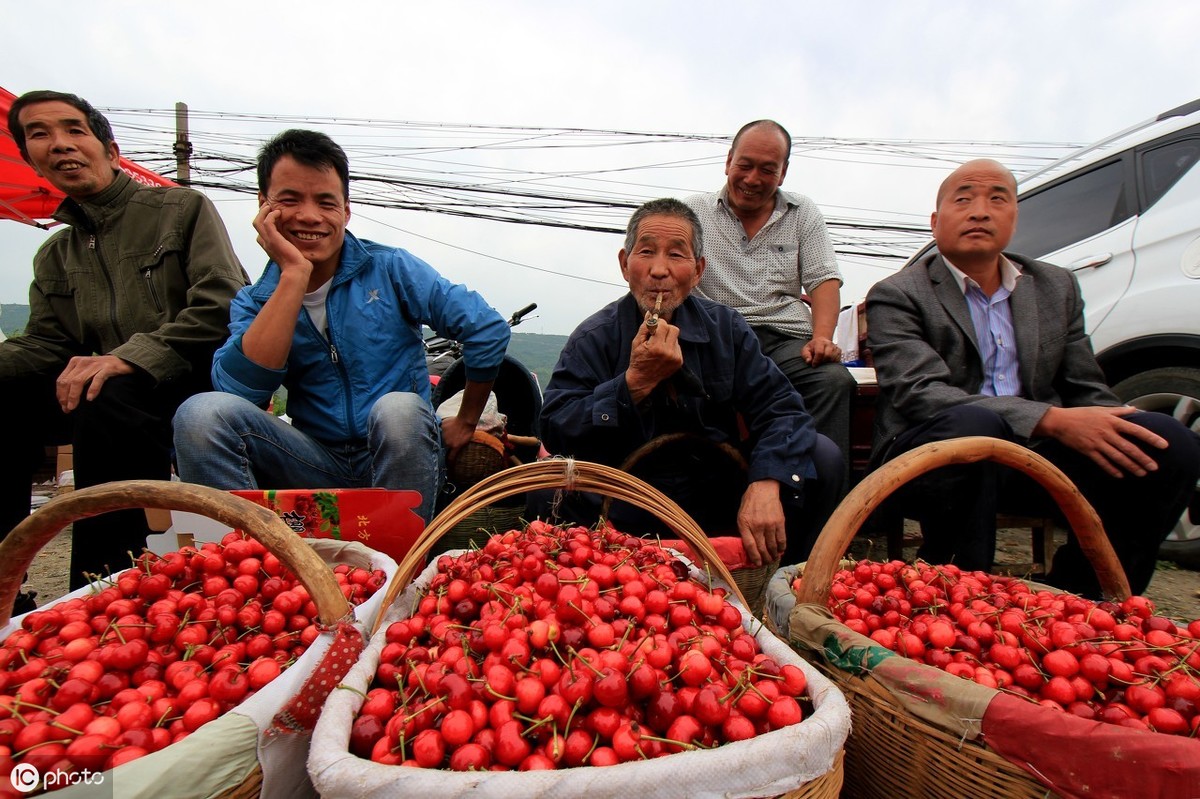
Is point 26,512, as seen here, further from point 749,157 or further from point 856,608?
point 749,157

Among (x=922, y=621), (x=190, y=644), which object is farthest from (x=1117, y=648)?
(x=190, y=644)

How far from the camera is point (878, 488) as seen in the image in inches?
55.4

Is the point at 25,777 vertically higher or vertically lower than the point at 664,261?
lower

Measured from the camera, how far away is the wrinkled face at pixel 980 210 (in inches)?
94.6

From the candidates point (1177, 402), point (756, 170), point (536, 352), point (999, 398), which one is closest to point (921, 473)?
point (999, 398)

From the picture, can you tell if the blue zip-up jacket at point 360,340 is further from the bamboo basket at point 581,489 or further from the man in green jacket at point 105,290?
the bamboo basket at point 581,489

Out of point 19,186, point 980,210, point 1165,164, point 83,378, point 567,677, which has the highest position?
point 19,186

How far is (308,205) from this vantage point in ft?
7.51

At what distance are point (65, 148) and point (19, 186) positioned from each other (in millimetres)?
4946

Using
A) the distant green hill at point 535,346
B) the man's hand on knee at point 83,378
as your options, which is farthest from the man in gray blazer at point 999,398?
the distant green hill at point 535,346

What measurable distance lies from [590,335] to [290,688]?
1.67 metres

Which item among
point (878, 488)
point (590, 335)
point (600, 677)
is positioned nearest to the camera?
point (600, 677)

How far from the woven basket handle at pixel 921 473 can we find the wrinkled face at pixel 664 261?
3.66 feet

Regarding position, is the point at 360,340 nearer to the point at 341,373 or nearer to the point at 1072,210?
the point at 341,373
